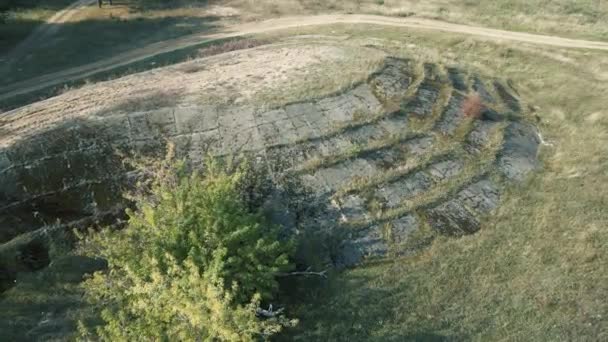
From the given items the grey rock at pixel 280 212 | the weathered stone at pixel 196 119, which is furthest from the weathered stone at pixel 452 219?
the weathered stone at pixel 196 119

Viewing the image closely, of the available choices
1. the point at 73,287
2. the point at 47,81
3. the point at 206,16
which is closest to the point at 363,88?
the point at 73,287

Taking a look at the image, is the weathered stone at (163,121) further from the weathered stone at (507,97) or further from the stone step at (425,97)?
the weathered stone at (507,97)

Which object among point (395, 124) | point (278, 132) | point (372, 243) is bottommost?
point (372, 243)

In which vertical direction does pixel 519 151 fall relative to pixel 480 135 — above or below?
below

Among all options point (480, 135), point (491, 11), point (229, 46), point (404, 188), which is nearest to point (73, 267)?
point (404, 188)

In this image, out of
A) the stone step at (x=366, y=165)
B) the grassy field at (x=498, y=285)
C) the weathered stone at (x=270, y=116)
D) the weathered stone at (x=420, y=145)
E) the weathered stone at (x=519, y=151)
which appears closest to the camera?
the grassy field at (x=498, y=285)

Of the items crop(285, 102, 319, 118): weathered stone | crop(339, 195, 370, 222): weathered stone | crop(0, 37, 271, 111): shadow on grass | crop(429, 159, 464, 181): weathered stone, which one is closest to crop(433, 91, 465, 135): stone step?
crop(429, 159, 464, 181): weathered stone

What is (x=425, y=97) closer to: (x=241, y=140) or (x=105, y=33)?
(x=241, y=140)
